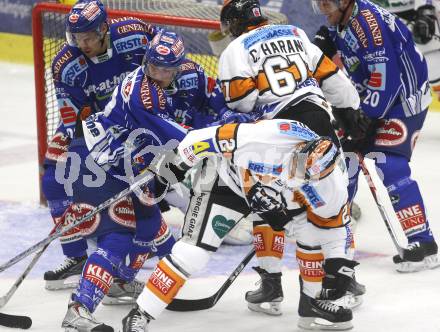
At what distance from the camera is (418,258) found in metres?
4.98

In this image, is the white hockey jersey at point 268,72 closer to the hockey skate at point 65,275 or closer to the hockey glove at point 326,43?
the hockey glove at point 326,43

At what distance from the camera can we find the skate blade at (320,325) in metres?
4.24

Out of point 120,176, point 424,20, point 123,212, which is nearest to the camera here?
point 123,212

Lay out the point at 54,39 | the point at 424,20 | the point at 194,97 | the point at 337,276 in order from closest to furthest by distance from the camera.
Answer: the point at 337,276
the point at 194,97
the point at 54,39
the point at 424,20

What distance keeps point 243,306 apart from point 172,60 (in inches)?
41.6

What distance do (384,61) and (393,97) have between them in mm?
173

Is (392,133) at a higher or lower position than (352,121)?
lower

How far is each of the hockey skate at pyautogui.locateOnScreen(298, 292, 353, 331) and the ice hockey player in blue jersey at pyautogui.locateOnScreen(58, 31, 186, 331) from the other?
696 mm

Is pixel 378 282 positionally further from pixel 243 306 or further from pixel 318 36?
pixel 318 36

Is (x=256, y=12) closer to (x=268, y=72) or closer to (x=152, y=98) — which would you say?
(x=268, y=72)

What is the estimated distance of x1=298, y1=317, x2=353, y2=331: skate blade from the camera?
4242 millimetres

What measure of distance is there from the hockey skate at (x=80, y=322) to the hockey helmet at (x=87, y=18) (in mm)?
1345

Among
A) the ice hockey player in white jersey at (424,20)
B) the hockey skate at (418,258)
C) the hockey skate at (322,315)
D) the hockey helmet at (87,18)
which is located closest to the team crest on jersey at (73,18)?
the hockey helmet at (87,18)

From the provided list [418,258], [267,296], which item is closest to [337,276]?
[267,296]
